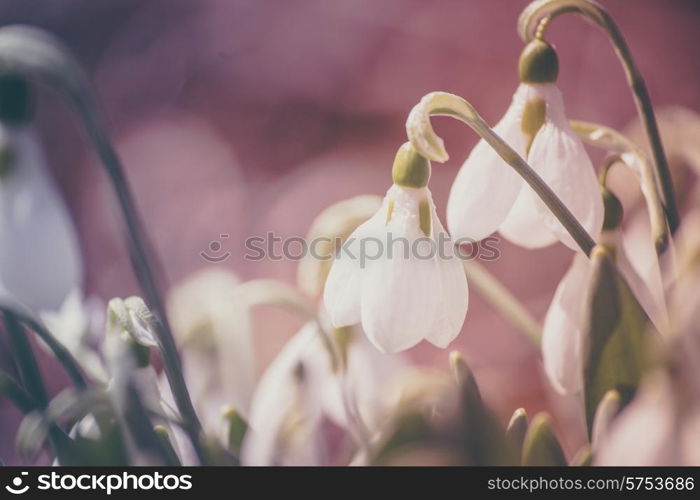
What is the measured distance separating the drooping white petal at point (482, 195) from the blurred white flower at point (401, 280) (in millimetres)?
17

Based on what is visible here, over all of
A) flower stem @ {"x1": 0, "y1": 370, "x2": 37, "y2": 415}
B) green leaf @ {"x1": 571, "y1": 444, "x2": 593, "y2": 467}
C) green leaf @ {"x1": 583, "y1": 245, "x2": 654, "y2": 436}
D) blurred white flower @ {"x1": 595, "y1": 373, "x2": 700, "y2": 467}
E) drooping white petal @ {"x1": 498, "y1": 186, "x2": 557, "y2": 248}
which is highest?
drooping white petal @ {"x1": 498, "y1": 186, "x2": 557, "y2": 248}

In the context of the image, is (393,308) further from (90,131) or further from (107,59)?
(107,59)

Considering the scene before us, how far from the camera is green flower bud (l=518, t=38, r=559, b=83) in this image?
480 millimetres

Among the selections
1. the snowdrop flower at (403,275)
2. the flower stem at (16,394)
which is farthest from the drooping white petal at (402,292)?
the flower stem at (16,394)

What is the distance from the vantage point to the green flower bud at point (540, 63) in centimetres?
48

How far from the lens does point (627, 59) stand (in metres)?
0.48

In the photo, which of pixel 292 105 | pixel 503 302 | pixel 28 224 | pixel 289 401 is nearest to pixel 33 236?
pixel 28 224

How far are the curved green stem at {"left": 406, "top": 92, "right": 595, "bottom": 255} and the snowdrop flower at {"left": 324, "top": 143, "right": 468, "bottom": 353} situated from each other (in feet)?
0.11

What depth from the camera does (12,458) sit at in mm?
826

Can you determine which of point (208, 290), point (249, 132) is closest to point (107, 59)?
point (249, 132)

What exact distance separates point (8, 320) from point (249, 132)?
619 millimetres
